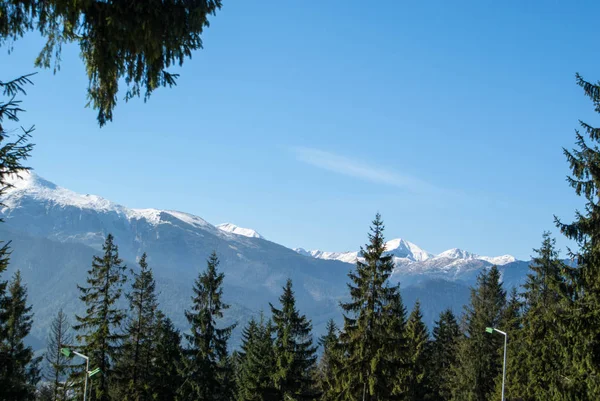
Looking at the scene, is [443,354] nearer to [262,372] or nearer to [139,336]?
[262,372]

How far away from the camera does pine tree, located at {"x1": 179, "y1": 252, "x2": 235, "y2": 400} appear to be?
132 feet

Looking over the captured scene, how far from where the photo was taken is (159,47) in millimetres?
7461

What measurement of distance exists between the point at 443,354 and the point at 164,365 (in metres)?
35.4

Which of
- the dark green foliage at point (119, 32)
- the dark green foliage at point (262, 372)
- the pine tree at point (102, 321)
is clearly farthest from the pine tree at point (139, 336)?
the dark green foliage at point (119, 32)

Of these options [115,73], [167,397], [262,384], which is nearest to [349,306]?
[262,384]

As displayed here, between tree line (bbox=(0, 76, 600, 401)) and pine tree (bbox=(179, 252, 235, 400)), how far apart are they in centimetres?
8

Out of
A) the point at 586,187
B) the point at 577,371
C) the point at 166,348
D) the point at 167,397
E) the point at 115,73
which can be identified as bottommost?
the point at 167,397

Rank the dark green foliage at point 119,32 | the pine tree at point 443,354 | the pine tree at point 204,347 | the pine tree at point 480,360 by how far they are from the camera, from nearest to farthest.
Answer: the dark green foliage at point 119,32 < the pine tree at point 204,347 < the pine tree at point 480,360 < the pine tree at point 443,354

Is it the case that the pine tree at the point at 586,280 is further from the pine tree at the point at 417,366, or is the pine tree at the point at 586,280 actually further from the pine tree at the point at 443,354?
the pine tree at the point at 443,354

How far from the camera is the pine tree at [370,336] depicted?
105ft

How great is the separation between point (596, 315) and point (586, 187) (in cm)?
416

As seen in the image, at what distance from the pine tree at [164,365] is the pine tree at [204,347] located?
6.50 ft

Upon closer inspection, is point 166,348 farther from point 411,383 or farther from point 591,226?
point 591,226

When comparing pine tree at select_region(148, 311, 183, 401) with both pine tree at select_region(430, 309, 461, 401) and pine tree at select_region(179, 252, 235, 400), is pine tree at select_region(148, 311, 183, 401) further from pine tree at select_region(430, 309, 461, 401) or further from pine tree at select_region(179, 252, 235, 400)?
pine tree at select_region(430, 309, 461, 401)
